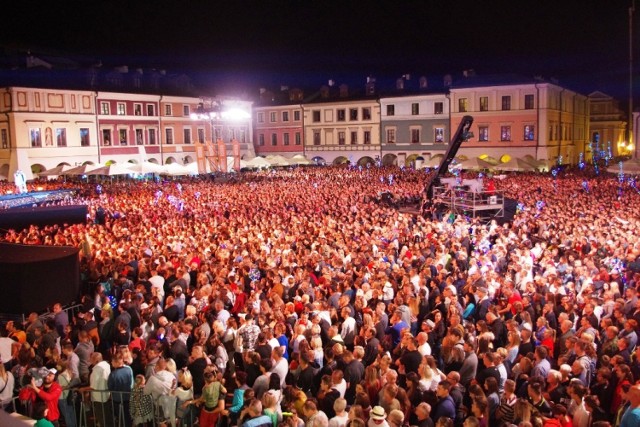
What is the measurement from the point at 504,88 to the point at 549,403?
4521cm

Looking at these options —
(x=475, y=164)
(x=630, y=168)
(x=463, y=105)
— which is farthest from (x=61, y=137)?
(x=630, y=168)

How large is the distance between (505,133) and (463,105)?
168 inches

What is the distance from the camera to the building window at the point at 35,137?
4241 cm

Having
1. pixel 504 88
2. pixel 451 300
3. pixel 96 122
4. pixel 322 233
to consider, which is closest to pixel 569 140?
pixel 504 88

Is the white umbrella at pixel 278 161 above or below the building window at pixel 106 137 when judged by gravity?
below

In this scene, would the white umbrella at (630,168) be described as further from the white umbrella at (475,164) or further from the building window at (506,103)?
the building window at (506,103)

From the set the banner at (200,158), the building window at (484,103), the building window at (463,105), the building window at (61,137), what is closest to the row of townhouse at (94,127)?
the building window at (61,137)

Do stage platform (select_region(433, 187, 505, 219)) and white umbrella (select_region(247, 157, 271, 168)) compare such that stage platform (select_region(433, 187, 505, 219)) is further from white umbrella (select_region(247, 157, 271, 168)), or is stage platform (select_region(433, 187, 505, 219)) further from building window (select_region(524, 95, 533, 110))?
building window (select_region(524, 95, 533, 110))

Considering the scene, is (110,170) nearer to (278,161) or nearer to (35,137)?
(35,137)

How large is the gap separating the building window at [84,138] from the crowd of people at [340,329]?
1183 inches

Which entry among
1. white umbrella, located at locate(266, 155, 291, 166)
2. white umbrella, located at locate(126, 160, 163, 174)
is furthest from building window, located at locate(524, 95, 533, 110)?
white umbrella, located at locate(126, 160, 163, 174)

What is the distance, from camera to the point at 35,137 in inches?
1678

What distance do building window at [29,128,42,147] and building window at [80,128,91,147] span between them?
3.43m

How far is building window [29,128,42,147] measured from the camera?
4241cm
